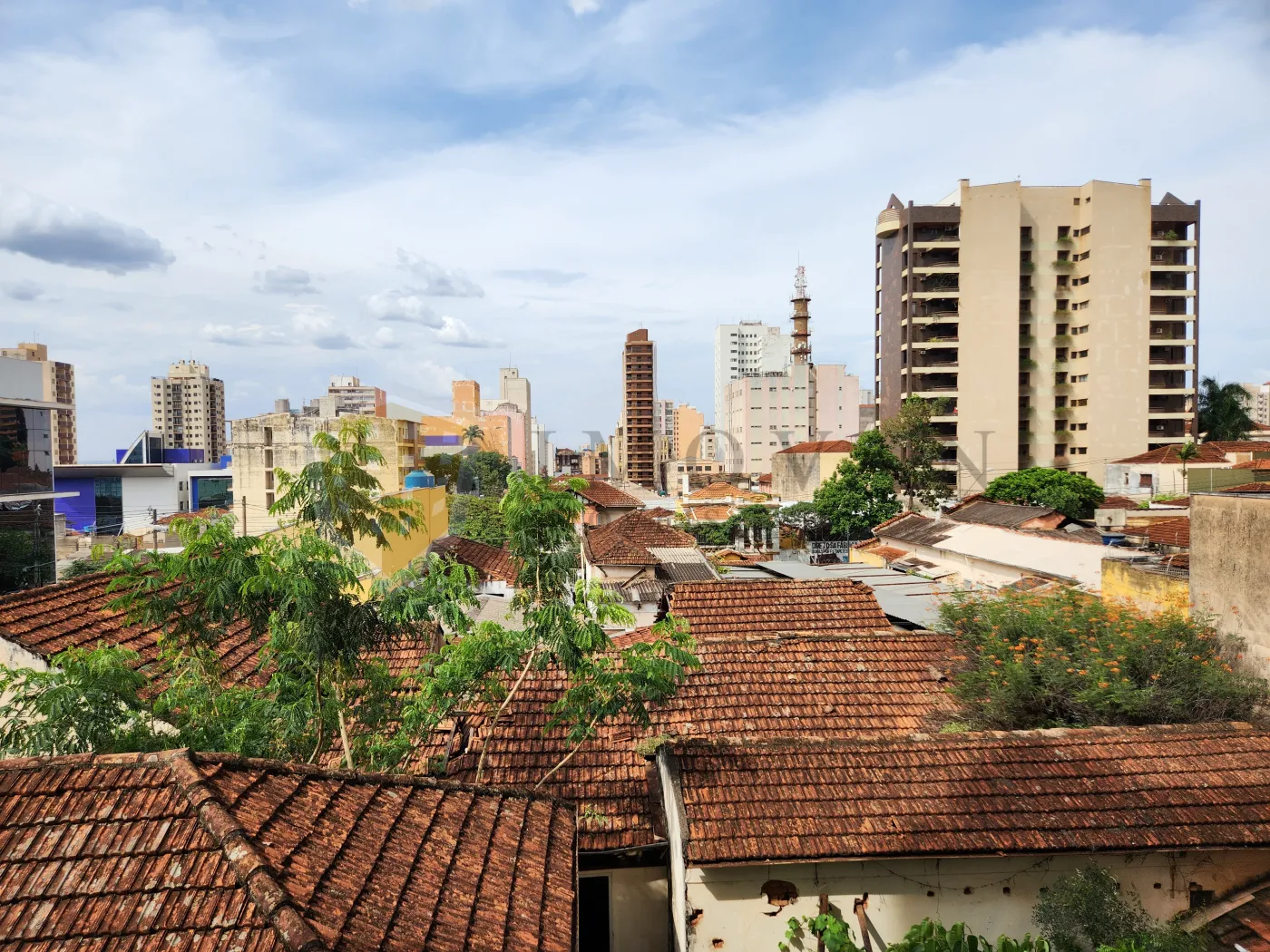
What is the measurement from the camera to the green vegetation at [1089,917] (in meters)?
6.68

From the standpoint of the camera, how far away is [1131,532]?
89.3 feet

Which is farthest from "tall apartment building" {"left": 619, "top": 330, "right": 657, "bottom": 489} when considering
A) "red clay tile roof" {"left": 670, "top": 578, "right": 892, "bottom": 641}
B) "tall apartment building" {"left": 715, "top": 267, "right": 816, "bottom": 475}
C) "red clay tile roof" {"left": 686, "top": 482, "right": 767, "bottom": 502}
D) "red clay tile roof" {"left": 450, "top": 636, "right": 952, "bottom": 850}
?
"red clay tile roof" {"left": 450, "top": 636, "right": 952, "bottom": 850}

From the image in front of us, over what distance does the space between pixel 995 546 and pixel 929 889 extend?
17.4 m

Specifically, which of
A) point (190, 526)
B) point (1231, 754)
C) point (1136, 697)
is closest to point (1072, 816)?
point (1231, 754)

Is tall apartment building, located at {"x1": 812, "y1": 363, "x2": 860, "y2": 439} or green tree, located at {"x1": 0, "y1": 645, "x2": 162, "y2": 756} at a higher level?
tall apartment building, located at {"x1": 812, "y1": 363, "x2": 860, "y2": 439}

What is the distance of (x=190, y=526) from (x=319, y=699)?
1860 mm

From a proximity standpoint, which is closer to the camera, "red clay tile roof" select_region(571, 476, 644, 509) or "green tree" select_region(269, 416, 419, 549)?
"green tree" select_region(269, 416, 419, 549)

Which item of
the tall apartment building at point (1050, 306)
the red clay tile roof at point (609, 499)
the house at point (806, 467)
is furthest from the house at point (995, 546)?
the house at point (806, 467)

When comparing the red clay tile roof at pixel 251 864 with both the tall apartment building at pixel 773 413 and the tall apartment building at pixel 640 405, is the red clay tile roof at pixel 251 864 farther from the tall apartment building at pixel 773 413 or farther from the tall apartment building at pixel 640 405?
the tall apartment building at pixel 640 405

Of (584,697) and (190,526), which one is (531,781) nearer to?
(584,697)

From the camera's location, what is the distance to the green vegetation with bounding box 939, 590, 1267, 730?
9.46 metres

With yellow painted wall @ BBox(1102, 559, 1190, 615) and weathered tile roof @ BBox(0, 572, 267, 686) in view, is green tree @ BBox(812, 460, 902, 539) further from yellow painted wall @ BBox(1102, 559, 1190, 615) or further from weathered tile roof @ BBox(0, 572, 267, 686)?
weathered tile roof @ BBox(0, 572, 267, 686)

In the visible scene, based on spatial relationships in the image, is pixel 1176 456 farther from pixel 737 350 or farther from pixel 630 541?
pixel 737 350

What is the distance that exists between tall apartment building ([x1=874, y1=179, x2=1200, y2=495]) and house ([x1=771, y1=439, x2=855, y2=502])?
8990 mm
